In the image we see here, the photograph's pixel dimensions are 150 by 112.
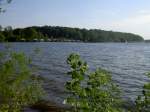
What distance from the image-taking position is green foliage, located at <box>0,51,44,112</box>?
1200cm

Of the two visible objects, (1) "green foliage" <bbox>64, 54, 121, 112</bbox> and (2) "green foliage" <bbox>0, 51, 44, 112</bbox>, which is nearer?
(1) "green foliage" <bbox>64, 54, 121, 112</bbox>

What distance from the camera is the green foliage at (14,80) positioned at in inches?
472

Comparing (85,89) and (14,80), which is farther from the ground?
(85,89)

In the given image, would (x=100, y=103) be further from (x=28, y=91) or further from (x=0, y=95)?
(x=0, y=95)

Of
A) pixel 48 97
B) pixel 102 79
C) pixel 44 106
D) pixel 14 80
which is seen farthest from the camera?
pixel 48 97

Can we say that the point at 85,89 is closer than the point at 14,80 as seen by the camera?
Yes

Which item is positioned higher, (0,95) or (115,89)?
(115,89)

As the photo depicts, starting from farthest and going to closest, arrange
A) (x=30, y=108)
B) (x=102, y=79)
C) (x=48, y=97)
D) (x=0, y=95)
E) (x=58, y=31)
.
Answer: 1. (x=58, y=31)
2. (x=48, y=97)
3. (x=30, y=108)
4. (x=0, y=95)
5. (x=102, y=79)

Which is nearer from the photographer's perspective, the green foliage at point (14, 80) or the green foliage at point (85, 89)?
the green foliage at point (85, 89)

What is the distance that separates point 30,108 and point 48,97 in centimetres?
404

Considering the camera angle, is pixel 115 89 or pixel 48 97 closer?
pixel 115 89

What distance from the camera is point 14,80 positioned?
12594mm

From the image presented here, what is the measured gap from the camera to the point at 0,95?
13484mm

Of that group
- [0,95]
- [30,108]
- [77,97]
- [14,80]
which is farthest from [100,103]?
[30,108]
